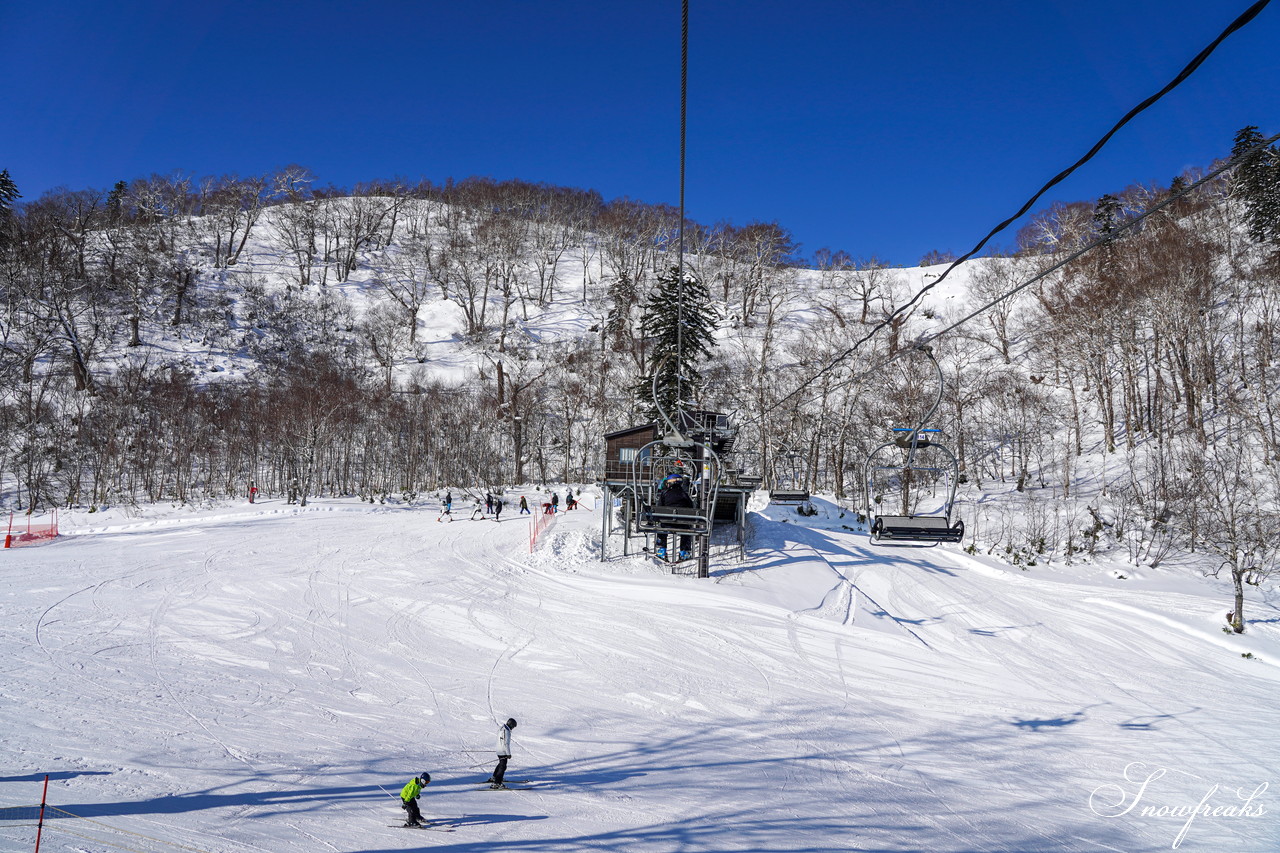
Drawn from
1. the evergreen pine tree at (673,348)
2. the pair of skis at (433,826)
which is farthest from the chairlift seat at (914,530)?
the evergreen pine tree at (673,348)

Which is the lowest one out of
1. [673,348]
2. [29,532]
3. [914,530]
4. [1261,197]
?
[29,532]

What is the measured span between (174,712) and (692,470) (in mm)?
14384

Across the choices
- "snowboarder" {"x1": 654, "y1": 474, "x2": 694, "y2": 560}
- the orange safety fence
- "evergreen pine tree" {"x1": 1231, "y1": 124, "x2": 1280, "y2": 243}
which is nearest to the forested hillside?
"evergreen pine tree" {"x1": 1231, "y1": 124, "x2": 1280, "y2": 243}

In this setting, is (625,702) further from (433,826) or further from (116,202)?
(116,202)

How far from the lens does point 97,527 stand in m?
27.5

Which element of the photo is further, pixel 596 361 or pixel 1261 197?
pixel 596 361

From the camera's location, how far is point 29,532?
2512 cm

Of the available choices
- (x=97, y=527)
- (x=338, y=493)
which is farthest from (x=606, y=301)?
(x=97, y=527)

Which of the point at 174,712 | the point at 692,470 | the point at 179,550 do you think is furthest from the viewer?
the point at 179,550

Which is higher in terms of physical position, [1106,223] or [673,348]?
[1106,223]

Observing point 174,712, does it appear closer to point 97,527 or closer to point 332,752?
point 332,752

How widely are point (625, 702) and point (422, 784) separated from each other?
587 cm

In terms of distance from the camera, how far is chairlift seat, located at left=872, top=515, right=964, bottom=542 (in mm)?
9687

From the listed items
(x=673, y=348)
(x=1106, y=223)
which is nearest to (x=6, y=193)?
(x=673, y=348)
